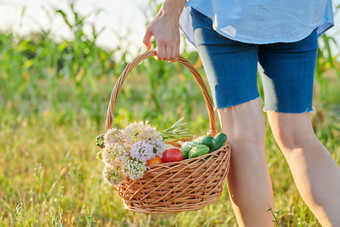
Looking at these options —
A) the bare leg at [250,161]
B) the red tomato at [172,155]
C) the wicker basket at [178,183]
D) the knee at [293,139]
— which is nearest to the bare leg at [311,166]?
the knee at [293,139]

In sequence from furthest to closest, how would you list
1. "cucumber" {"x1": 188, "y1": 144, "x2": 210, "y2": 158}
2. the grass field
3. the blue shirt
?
the grass field < "cucumber" {"x1": 188, "y1": 144, "x2": 210, "y2": 158} < the blue shirt

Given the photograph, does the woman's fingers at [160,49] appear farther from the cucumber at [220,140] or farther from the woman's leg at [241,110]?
the cucumber at [220,140]

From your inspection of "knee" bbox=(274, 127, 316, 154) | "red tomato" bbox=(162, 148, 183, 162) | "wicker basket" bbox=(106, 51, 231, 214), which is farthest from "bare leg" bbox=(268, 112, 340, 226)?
"red tomato" bbox=(162, 148, 183, 162)

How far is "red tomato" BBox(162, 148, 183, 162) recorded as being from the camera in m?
1.35

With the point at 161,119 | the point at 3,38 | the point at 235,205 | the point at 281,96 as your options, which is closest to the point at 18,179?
the point at 161,119

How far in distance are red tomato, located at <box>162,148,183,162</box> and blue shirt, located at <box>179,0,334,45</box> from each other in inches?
16.5

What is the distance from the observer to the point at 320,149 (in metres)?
1.42

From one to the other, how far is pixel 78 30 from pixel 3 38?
110cm

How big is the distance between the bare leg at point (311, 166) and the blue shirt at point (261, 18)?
1.00 ft

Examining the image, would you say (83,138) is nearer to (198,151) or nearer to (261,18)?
(198,151)

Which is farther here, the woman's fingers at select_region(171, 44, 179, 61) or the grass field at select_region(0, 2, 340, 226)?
the grass field at select_region(0, 2, 340, 226)

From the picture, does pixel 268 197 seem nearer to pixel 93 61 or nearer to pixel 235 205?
pixel 235 205

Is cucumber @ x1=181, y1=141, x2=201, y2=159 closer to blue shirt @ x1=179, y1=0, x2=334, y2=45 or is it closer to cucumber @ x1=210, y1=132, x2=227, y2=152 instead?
cucumber @ x1=210, y1=132, x2=227, y2=152

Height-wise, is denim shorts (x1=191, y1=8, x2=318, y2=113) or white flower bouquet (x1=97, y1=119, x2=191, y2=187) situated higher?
denim shorts (x1=191, y1=8, x2=318, y2=113)
